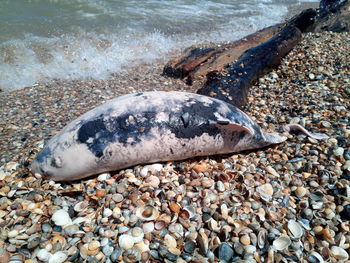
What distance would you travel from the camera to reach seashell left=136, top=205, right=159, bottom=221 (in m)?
2.21

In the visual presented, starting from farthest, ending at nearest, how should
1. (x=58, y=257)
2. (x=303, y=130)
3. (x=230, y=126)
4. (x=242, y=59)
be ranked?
(x=242, y=59) < (x=303, y=130) < (x=230, y=126) < (x=58, y=257)

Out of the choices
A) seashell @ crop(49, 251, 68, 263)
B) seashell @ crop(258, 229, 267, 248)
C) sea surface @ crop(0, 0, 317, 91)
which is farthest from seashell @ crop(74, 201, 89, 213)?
sea surface @ crop(0, 0, 317, 91)

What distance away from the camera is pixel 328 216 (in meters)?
2.18

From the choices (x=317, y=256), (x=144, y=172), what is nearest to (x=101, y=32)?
(x=144, y=172)

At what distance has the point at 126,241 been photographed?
1995 millimetres

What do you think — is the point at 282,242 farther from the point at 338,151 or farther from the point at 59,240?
the point at 59,240

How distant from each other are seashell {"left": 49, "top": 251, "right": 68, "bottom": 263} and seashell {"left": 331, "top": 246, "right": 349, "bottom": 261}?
1.98m

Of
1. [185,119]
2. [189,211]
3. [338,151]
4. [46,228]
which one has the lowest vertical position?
[46,228]

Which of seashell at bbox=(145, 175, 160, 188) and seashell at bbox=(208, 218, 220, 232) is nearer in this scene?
seashell at bbox=(208, 218, 220, 232)

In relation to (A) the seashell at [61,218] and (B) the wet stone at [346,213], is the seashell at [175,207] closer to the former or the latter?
(A) the seashell at [61,218]

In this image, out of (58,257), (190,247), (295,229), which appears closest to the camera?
(58,257)

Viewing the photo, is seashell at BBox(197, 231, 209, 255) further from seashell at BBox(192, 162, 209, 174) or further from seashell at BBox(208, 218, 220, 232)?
seashell at BBox(192, 162, 209, 174)

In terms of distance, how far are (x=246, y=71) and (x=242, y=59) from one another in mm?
363

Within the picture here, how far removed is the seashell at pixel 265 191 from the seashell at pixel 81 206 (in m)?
1.61
